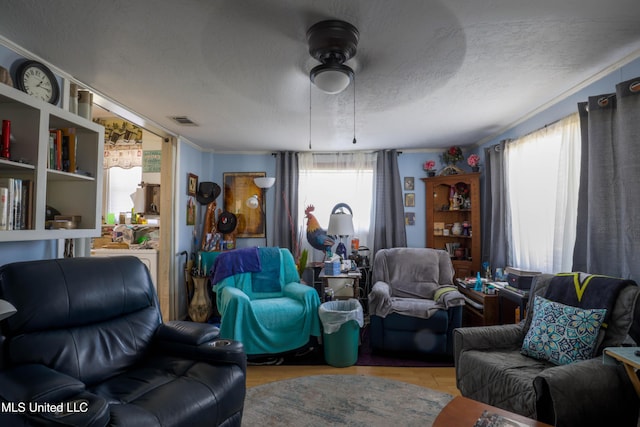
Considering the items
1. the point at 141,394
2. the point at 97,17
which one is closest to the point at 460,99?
the point at 97,17

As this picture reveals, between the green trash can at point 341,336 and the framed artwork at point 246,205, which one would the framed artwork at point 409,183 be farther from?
the green trash can at point 341,336

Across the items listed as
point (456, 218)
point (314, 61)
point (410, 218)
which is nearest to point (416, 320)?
point (410, 218)

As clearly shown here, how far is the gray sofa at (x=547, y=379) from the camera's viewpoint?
1.43m

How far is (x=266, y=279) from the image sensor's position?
333 cm

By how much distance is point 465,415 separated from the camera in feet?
4.30

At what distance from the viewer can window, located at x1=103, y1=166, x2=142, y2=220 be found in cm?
415

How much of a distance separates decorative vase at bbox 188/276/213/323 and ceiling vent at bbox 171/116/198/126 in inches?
71.8

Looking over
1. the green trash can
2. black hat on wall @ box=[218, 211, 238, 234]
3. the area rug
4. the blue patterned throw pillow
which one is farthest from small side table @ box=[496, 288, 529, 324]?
black hat on wall @ box=[218, 211, 238, 234]

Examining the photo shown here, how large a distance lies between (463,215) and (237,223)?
3177 mm

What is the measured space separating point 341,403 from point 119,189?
3.85m

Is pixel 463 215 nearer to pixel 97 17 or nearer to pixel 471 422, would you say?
pixel 471 422

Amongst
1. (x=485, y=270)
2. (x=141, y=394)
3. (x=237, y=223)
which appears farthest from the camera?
(x=237, y=223)

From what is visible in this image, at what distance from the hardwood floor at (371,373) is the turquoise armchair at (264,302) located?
0.53 ft

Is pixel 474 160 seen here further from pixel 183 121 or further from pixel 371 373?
pixel 183 121
